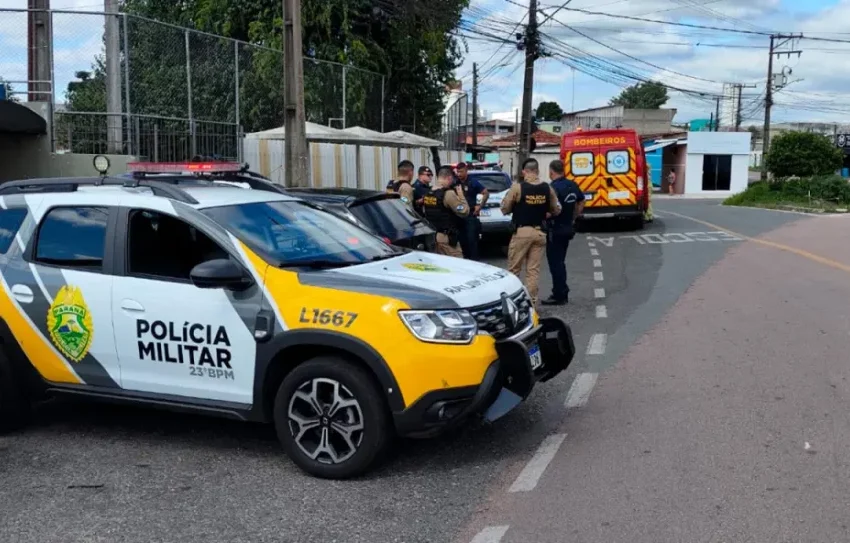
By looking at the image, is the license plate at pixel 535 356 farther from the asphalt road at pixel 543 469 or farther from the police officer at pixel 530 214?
the police officer at pixel 530 214

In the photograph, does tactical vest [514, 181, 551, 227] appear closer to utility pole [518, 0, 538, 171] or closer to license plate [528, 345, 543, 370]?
license plate [528, 345, 543, 370]

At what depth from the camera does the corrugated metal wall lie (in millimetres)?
18578

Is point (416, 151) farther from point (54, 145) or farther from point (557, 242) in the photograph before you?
point (557, 242)

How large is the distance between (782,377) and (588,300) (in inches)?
176

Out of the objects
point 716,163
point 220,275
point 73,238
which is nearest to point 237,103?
point 73,238

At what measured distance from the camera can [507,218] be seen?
1634 cm

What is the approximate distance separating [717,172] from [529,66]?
3313 centimetres

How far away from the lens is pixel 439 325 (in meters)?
4.97

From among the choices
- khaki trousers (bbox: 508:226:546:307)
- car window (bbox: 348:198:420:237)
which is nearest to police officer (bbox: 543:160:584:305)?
khaki trousers (bbox: 508:226:546:307)

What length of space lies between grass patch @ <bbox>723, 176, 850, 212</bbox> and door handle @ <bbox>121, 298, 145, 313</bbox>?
29445mm

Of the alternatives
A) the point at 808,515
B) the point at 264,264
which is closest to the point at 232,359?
the point at 264,264

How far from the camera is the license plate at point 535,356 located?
559 centimetres

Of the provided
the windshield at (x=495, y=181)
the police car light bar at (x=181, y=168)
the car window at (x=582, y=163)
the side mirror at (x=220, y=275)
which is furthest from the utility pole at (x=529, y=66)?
the side mirror at (x=220, y=275)

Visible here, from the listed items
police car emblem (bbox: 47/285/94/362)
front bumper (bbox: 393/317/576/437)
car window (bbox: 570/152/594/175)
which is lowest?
front bumper (bbox: 393/317/576/437)
